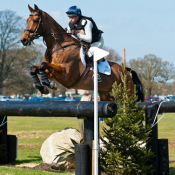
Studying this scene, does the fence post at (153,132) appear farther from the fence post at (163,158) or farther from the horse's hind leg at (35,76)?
the horse's hind leg at (35,76)

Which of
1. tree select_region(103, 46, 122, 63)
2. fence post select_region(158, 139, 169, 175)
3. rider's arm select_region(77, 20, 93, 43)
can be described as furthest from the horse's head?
tree select_region(103, 46, 122, 63)

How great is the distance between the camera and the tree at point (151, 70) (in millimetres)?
37844

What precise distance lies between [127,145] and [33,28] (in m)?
3.58

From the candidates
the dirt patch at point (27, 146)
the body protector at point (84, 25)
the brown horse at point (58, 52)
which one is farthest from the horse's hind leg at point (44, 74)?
the dirt patch at point (27, 146)

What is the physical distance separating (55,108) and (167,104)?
1.52 meters

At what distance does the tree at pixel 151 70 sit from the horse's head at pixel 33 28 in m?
32.0

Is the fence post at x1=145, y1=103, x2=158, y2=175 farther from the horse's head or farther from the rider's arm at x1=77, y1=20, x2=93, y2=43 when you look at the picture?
the horse's head

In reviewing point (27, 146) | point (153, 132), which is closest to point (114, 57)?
point (27, 146)

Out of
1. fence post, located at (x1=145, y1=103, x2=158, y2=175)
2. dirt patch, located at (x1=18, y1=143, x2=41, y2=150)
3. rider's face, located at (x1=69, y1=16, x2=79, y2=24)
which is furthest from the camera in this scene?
dirt patch, located at (x1=18, y1=143, x2=41, y2=150)

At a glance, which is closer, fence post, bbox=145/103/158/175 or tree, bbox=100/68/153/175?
tree, bbox=100/68/153/175

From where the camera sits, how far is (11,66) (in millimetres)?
34219

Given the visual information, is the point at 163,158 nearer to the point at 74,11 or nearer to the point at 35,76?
the point at 35,76

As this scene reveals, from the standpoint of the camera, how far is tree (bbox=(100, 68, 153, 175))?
346cm

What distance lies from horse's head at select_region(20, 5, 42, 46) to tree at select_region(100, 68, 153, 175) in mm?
3138
